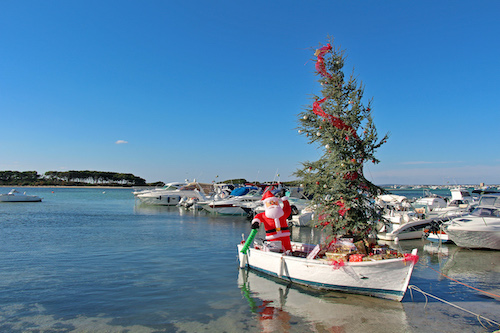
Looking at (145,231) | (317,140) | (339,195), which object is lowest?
(145,231)

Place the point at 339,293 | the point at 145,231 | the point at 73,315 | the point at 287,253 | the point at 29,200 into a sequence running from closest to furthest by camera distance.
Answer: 1. the point at 73,315
2. the point at 339,293
3. the point at 287,253
4. the point at 145,231
5. the point at 29,200

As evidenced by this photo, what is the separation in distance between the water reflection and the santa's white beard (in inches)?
87.2

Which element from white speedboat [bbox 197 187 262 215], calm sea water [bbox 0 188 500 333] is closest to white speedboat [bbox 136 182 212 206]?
white speedboat [bbox 197 187 262 215]

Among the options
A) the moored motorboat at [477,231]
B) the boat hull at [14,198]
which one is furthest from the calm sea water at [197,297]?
the boat hull at [14,198]

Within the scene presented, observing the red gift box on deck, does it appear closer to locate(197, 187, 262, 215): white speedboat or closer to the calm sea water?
the calm sea water

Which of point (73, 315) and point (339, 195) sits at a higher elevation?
point (339, 195)

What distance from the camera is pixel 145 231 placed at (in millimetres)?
23828

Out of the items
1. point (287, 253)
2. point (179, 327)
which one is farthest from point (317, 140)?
point (179, 327)

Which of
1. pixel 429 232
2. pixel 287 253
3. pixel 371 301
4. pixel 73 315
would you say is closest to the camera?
pixel 73 315

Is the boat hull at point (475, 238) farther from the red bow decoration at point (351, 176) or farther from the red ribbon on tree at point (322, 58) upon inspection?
the red ribbon on tree at point (322, 58)

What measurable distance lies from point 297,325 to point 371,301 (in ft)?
8.24

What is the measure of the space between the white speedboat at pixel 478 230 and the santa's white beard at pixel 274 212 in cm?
1070

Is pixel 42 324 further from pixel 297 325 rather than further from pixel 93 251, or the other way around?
pixel 93 251

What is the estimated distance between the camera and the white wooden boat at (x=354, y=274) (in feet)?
28.8
